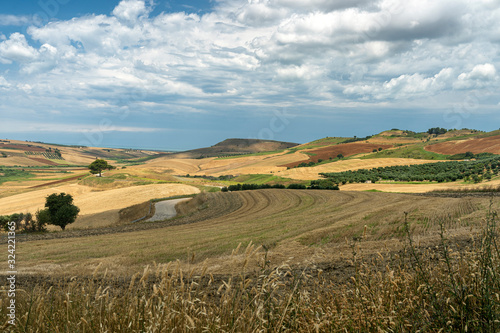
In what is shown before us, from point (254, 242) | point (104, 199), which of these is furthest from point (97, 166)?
point (254, 242)

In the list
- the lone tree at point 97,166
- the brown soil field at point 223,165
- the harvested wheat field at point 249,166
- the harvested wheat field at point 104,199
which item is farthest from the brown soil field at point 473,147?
the lone tree at point 97,166

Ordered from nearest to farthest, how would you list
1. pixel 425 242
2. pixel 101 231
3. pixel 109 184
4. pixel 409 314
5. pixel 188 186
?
1. pixel 409 314
2. pixel 425 242
3. pixel 101 231
4. pixel 188 186
5. pixel 109 184

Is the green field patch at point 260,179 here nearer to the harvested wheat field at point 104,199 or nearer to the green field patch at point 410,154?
the harvested wheat field at point 104,199

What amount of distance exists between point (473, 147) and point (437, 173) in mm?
30875

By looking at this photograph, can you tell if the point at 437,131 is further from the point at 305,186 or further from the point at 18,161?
the point at 18,161

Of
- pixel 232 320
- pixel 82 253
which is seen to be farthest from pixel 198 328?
pixel 82 253

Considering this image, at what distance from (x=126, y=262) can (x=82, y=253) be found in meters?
6.17

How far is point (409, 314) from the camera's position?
427cm

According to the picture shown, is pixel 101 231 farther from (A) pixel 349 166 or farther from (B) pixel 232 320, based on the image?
(A) pixel 349 166

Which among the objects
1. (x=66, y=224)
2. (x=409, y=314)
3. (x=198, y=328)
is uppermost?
(x=198, y=328)

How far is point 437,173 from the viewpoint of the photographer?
2557 inches

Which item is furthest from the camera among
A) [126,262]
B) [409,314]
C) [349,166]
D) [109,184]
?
[349,166]

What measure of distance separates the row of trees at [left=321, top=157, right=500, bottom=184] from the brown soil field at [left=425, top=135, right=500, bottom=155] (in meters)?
12.5

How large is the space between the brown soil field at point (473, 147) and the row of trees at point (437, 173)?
12536 millimetres
